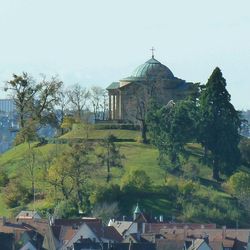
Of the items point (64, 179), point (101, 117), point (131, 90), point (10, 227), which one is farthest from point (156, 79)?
point (10, 227)

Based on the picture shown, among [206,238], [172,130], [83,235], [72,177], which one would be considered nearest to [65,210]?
[72,177]

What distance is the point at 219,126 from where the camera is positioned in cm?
12294

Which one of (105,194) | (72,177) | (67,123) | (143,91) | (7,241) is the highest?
(143,91)

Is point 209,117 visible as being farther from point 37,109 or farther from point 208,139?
point 37,109

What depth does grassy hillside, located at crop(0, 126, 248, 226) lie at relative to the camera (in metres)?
114

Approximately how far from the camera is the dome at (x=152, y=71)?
136750mm

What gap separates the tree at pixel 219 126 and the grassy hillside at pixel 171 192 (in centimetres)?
156

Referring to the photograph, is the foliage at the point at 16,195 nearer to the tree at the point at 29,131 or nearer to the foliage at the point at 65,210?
the foliage at the point at 65,210

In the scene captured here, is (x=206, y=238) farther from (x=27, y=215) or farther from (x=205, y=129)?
(x=205, y=129)

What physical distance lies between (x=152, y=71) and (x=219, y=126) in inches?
649

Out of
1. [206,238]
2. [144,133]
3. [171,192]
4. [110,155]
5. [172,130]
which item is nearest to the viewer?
[206,238]

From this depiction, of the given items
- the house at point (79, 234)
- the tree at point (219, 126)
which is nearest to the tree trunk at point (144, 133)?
the tree at point (219, 126)

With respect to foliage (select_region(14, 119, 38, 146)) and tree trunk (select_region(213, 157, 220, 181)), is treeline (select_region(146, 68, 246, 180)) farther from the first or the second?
foliage (select_region(14, 119, 38, 146))

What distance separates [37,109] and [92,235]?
43137 millimetres
